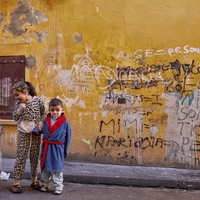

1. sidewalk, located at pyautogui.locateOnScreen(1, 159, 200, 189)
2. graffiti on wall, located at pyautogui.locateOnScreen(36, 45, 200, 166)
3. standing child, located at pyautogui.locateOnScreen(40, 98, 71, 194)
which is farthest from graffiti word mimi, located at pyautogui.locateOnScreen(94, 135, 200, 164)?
standing child, located at pyautogui.locateOnScreen(40, 98, 71, 194)

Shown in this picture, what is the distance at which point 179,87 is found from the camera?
16.8 ft

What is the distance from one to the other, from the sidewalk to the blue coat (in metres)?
0.97

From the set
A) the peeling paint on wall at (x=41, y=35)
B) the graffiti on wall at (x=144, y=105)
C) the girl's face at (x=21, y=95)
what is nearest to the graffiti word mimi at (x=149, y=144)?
the graffiti on wall at (x=144, y=105)

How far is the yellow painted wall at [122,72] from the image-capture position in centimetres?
510

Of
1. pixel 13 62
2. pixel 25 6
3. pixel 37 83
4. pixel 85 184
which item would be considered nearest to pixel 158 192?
pixel 85 184

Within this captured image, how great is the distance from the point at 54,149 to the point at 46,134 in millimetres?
Answer: 254

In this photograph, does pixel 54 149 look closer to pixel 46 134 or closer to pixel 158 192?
pixel 46 134

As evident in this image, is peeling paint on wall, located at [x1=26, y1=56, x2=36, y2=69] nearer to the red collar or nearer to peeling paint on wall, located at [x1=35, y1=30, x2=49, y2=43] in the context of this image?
peeling paint on wall, located at [x1=35, y1=30, x2=49, y2=43]

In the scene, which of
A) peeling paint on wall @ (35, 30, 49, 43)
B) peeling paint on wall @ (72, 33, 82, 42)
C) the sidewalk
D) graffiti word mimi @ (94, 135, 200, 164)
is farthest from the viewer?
peeling paint on wall @ (35, 30, 49, 43)

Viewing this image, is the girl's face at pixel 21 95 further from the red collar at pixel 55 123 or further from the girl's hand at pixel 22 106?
the red collar at pixel 55 123

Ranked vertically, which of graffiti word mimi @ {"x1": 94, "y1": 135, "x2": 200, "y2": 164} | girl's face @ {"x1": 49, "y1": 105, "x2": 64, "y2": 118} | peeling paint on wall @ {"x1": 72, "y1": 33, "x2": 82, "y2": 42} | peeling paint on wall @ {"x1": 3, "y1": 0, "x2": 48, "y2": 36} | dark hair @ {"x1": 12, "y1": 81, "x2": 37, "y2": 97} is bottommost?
graffiti word mimi @ {"x1": 94, "y1": 135, "x2": 200, "y2": 164}

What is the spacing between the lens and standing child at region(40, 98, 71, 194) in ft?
11.1

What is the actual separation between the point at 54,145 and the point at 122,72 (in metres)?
2.54

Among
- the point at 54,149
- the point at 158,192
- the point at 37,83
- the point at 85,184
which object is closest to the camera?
the point at 54,149
